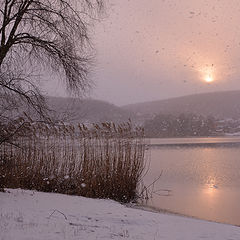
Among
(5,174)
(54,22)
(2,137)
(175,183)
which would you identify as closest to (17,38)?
(54,22)

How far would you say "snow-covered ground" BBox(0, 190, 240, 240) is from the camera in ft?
→ 12.7

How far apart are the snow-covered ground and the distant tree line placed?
47.1 metres

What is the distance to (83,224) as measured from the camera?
4.53 metres

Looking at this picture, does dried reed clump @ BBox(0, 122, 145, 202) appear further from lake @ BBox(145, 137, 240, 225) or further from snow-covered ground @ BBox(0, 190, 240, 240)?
snow-covered ground @ BBox(0, 190, 240, 240)

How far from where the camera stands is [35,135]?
26.3 feet

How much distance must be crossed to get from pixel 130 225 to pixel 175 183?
7.03 meters

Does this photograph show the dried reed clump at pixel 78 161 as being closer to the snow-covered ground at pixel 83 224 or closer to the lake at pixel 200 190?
the lake at pixel 200 190

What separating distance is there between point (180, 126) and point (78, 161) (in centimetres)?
4803

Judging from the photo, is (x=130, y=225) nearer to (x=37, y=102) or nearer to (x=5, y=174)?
(x=37, y=102)

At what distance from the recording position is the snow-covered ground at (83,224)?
388 centimetres

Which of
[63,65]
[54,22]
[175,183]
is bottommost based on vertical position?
[175,183]

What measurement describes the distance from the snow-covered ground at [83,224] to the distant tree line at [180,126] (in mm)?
47143

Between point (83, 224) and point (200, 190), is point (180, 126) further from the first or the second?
point (83, 224)

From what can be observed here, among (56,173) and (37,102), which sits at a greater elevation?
(37,102)
